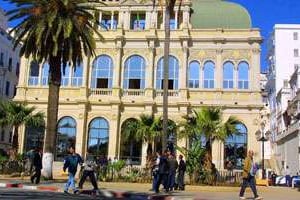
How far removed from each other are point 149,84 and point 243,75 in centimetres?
1001

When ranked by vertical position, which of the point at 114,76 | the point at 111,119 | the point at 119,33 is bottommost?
the point at 111,119

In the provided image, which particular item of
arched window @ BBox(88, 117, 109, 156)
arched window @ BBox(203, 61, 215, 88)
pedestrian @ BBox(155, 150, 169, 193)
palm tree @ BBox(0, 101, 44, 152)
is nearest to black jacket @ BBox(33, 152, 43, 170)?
pedestrian @ BBox(155, 150, 169, 193)

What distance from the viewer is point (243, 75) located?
5497 centimetres

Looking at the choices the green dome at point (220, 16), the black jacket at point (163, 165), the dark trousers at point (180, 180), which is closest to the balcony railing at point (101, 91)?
the green dome at point (220, 16)

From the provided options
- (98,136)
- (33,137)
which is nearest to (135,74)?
(98,136)

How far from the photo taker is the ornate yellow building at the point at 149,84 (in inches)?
2114

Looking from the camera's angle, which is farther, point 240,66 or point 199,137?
point 240,66

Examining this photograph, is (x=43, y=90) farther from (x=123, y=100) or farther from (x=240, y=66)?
(x=240, y=66)

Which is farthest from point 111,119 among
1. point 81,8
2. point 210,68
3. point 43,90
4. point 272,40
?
point 272,40

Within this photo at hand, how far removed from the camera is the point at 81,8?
32.8 meters

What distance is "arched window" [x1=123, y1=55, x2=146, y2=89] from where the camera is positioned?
55.7 meters

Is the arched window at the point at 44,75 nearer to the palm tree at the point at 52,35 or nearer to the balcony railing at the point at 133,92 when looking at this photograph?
the balcony railing at the point at 133,92

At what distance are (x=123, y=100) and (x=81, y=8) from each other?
2278 cm

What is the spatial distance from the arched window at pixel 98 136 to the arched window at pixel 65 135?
1.90 m
